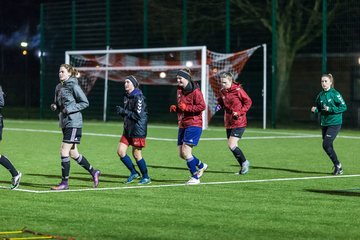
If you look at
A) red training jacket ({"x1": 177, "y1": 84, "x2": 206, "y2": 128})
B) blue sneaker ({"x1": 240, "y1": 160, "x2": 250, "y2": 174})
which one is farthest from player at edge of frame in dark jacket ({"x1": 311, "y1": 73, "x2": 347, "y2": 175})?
red training jacket ({"x1": 177, "y1": 84, "x2": 206, "y2": 128})

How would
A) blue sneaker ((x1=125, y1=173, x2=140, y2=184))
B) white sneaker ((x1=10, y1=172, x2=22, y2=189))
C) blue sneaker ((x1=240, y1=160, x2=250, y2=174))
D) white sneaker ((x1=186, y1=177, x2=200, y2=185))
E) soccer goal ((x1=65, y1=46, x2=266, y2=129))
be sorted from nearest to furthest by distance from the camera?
white sneaker ((x1=10, y1=172, x2=22, y2=189))
white sneaker ((x1=186, y1=177, x2=200, y2=185))
blue sneaker ((x1=125, y1=173, x2=140, y2=184))
blue sneaker ((x1=240, y1=160, x2=250, y2=174))
soccer goal ((x1=65, y1=46, x2=266, y2=129))

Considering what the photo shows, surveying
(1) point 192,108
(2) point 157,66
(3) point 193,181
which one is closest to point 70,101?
(1) point 192,108

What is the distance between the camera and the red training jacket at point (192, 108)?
16.2 meters

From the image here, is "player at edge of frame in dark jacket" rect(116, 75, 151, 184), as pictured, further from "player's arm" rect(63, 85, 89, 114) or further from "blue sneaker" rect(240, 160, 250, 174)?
"blue sneaker" rect(240, 160, 250, 174)

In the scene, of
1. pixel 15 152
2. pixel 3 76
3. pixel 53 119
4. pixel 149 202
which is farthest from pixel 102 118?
pixel 149 202

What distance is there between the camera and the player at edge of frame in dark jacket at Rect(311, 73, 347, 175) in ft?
59.5

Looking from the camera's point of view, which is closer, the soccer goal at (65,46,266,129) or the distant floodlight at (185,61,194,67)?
the soccer goal at (65,46,266,129)

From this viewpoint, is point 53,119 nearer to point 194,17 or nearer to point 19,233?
point 194,17

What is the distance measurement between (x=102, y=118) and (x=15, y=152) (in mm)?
19382

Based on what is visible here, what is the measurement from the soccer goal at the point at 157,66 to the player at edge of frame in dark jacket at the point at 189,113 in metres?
17.3

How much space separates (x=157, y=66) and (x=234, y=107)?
19.1 metres

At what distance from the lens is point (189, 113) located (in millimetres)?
16328

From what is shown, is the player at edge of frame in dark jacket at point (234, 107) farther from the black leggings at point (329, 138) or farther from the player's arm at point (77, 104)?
the player's arm at point (77, 104)

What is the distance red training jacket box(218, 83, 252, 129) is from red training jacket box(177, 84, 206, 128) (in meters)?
1.83
